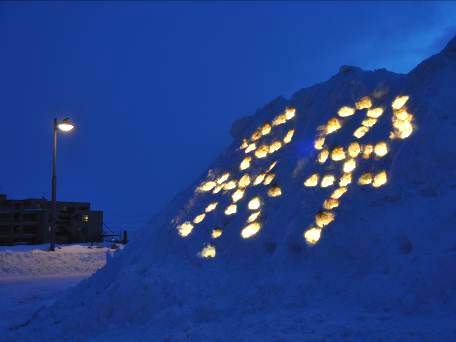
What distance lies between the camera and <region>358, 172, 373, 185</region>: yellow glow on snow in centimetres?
746

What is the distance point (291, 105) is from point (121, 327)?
232 inches

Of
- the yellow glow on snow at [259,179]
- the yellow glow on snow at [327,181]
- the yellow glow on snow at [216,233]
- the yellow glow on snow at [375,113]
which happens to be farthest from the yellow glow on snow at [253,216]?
the yellow glow on snow at [375,113]

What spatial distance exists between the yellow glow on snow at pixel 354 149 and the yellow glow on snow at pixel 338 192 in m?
0.77

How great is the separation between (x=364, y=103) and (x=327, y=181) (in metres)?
2.01

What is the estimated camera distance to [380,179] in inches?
289

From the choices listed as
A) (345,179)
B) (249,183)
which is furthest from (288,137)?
(345,179)

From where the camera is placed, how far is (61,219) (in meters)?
34.2

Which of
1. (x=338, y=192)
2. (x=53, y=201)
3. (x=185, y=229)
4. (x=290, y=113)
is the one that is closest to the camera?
(x=338, y=192)

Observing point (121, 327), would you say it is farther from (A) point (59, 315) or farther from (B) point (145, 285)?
(A) point (59, 315)

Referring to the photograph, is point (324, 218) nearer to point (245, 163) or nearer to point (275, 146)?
point (275, 146)

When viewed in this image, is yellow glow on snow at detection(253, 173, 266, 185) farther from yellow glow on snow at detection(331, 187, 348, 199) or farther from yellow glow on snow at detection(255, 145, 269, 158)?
yellow glow on snow at detection(331, 187, 348, 199)

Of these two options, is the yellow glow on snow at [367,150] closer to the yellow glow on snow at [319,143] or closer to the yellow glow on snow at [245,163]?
the yellow glow on snow at [319,143]

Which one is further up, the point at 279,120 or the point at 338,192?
the point at 279,120

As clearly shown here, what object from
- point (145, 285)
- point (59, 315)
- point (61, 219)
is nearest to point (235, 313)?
point (145, 285)
